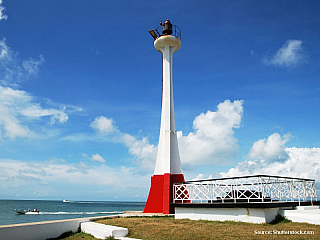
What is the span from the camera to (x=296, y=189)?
1245 centimetres

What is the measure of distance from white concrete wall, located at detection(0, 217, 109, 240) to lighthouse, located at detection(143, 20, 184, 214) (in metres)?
6.04

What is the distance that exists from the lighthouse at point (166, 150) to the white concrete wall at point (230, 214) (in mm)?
2626

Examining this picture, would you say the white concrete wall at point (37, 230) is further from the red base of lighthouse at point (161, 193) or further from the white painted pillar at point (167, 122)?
the white painted pillar at point (167, 122)

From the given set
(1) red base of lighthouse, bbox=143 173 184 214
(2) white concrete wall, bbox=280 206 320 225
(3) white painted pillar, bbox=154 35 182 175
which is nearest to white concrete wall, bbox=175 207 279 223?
(2) white concrete wall, bbox=280 206 320 225

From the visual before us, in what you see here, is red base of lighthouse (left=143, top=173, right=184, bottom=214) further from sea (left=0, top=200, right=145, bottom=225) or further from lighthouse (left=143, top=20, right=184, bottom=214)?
sea (left=0, top=200, right=145, bottom=225)

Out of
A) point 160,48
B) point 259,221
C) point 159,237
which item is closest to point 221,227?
point 259,221

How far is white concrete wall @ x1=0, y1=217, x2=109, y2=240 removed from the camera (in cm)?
877

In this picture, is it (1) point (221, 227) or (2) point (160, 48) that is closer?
(1) point (221, 227)

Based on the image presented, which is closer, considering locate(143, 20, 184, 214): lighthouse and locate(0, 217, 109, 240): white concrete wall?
locate(0, 217, 109, 240): white concrete wall

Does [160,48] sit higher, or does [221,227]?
[160,48]

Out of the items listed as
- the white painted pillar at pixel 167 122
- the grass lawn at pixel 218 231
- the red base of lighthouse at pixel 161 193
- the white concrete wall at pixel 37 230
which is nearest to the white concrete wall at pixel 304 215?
the grass lawn at pixel 218 231

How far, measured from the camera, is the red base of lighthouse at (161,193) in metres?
15.7

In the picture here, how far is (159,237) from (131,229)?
1.79m

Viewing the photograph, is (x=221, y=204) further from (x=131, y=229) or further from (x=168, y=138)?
(x=168, y=138)
